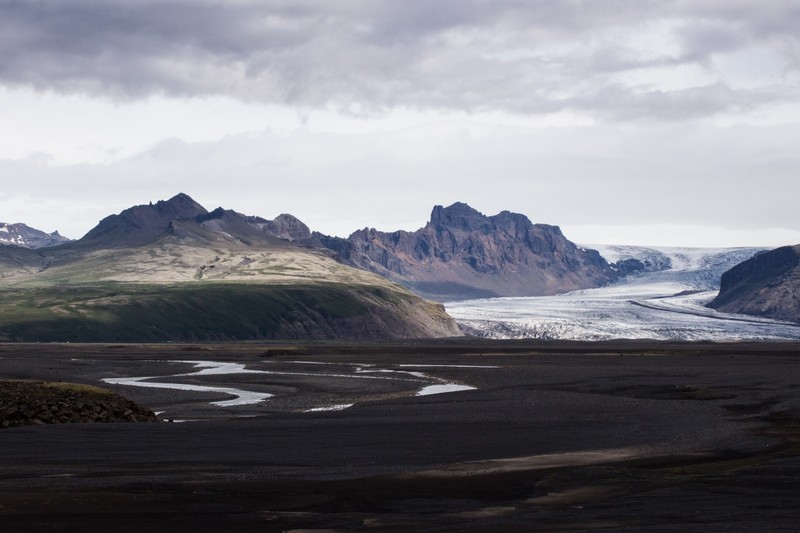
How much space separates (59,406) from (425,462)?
20604mm

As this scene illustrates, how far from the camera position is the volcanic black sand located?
24.3 metres

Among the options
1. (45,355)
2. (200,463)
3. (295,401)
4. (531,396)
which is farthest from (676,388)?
(45,355)

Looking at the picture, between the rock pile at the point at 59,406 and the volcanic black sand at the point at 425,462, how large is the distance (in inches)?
95.8

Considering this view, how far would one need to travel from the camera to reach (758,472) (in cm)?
3091

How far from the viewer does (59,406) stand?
4772cm

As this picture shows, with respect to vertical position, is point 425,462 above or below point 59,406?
below

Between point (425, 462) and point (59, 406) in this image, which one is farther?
point (59, 406)

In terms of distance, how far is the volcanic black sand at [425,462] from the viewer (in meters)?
24.3

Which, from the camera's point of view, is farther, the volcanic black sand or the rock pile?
the rock pile

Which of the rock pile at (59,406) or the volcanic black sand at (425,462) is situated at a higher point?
the rock pile at (59,406)

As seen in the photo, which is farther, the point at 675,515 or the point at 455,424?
the point at 455,424

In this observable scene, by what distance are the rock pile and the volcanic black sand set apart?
95.8 inches

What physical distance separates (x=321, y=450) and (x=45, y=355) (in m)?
95.7

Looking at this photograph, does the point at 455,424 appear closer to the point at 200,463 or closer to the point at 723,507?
the point at 200,463
